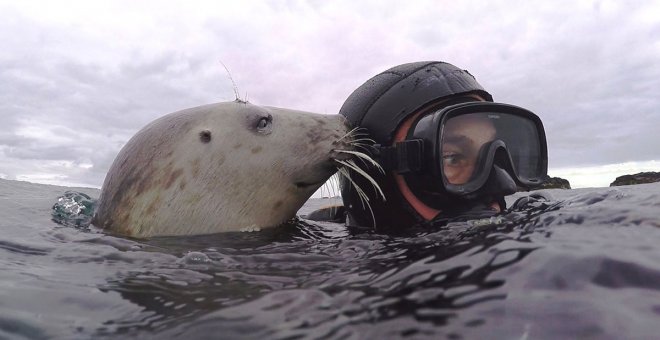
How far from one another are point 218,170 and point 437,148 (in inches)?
53.9

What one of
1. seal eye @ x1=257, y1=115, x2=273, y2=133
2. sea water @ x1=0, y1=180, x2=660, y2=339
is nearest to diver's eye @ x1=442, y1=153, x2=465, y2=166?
sea water @ x1=0, y1=180, x2=660, y2=339

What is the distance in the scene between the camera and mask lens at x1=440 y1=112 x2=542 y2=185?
3.08 m

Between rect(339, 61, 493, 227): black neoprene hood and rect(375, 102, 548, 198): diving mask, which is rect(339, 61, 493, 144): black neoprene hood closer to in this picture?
rect(339, 61, 493, 227): black neoprene hood

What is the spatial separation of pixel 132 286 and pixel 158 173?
4.36ft

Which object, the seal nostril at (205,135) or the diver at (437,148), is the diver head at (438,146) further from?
the seal nostril at (205,135)

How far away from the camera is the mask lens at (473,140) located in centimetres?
308

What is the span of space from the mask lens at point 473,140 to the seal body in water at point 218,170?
2.29ft

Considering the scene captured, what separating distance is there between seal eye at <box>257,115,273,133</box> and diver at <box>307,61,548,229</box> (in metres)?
0.62

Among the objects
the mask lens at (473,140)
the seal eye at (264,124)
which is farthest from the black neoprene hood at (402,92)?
the seal eye at (264,124)

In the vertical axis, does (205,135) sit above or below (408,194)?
above

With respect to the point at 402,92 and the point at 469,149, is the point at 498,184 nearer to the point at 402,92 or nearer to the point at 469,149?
the point at 469,149

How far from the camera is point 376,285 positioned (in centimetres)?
165

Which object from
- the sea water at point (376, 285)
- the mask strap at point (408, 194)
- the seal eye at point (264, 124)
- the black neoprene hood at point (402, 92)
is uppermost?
the black neoprene hood at point (402, 92)

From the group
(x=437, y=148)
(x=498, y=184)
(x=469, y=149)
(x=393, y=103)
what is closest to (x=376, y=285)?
(x=437, y=148)
